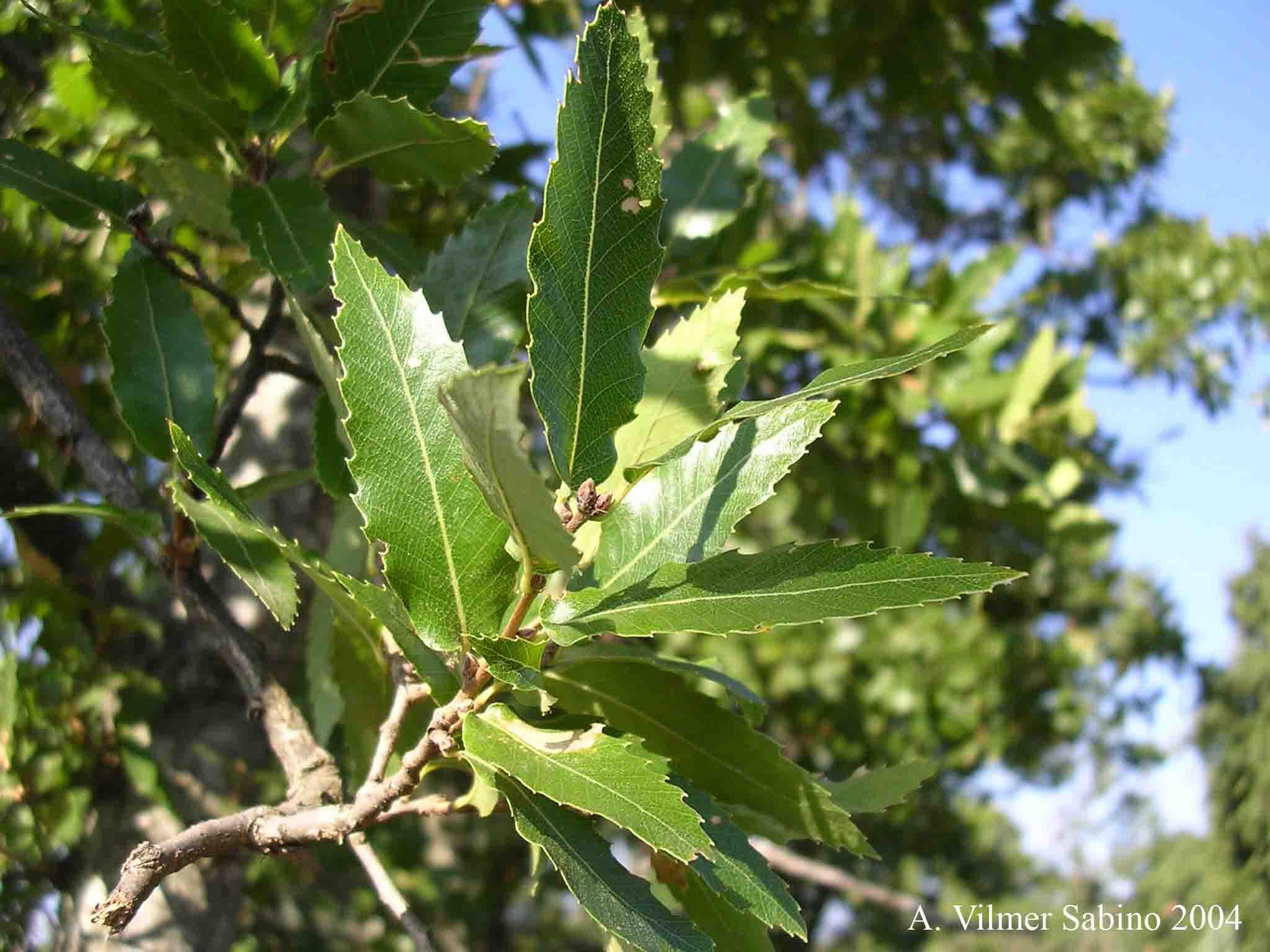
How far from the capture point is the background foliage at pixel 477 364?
3.45 ft

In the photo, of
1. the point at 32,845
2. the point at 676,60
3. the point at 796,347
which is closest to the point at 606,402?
the point at 32,845

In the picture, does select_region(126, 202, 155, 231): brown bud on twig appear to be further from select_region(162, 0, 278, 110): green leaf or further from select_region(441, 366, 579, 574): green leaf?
select_region(441, 366, 579, 574): green leaf

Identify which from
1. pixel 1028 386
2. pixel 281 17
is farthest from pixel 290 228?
pixel 1028 386

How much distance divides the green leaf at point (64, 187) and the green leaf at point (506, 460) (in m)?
0.60

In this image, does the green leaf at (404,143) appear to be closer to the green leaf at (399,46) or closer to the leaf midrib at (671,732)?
the green leaf at (399,46)

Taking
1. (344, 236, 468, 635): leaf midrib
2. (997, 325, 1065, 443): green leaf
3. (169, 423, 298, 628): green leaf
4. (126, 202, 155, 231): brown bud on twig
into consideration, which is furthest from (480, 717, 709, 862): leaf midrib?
(997, 325, 1065, 443): green leaf

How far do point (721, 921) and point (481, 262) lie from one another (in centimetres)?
66

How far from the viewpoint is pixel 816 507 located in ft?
7.99

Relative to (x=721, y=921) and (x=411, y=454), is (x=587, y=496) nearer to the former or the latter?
(x=411, y=454)

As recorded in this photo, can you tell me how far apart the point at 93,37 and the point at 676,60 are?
1.87m

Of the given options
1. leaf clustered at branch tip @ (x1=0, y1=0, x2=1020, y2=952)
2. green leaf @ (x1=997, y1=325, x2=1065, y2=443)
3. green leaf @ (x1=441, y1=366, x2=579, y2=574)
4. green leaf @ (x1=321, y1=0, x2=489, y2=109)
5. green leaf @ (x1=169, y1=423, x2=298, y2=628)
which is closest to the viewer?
green leaf @ (x1=441, y1=366, x2=579, y2=574)

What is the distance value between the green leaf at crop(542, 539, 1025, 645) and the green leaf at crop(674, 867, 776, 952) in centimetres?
33

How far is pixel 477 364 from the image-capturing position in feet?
3.23

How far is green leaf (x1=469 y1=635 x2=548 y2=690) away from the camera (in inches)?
27.9
